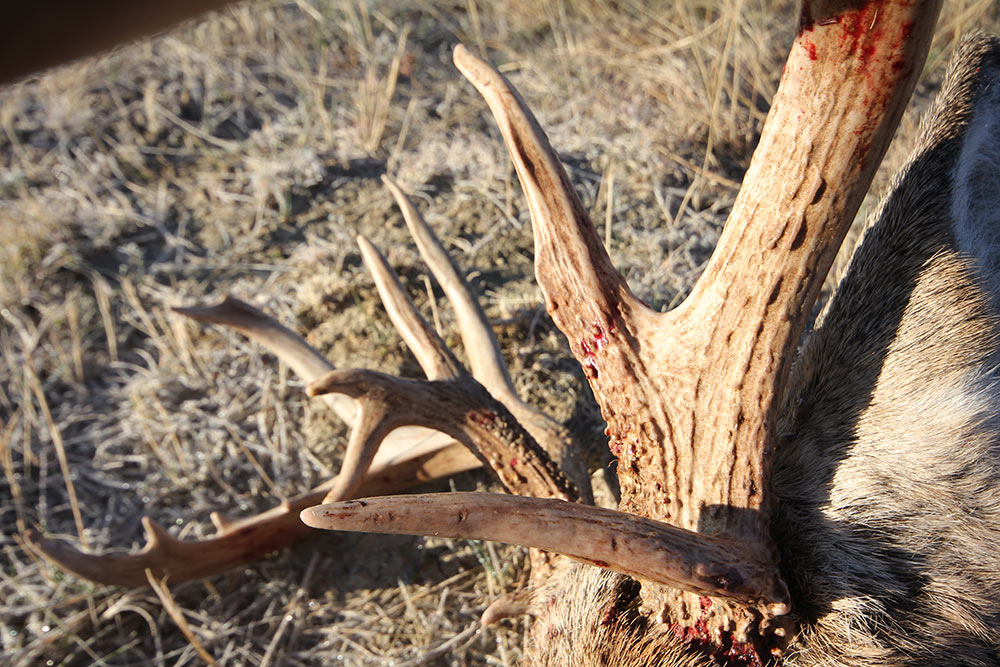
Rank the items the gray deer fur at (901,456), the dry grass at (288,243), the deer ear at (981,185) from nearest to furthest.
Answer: the gray deer fur at (901,456) → the deer ear at (981,185) → the dry grass at (288,243)

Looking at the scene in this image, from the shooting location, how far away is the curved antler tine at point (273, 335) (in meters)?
2.38

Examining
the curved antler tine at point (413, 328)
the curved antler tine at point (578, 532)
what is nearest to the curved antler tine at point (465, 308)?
the curved antler tine at point (413, 328)

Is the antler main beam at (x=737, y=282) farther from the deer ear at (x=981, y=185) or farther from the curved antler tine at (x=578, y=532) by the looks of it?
the deer ear at (x=981, y=185)

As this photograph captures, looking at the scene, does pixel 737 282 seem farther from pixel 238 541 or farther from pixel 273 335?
pixel 238 541

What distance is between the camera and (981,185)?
1.81 meters

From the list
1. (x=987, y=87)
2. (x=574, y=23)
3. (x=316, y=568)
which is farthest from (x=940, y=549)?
(x=574, y=23)

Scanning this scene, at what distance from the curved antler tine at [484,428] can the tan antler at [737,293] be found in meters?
0.36

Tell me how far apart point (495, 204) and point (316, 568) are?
1781mm

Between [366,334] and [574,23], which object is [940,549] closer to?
[366,334]

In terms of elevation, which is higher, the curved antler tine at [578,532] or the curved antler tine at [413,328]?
the curved antler tine at [413,328]

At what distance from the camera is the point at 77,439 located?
3.23 meters

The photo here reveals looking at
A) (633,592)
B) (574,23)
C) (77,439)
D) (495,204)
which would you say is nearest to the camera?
(633,592)

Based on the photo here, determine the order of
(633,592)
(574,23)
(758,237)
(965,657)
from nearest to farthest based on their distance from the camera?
(758,237) → (965,657) → (633,592) → (574,23)

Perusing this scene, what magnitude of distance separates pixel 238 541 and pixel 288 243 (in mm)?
1532
